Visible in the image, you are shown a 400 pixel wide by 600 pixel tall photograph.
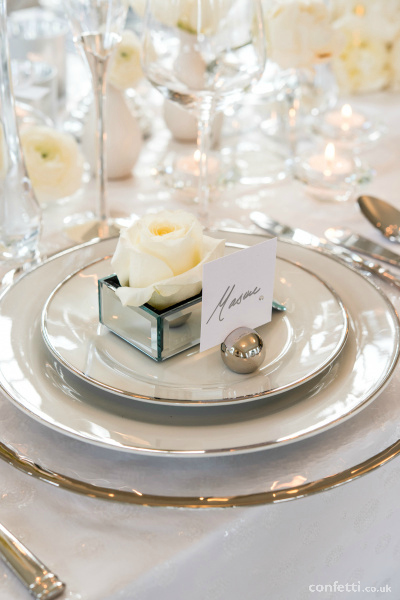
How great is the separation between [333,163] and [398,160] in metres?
0.14

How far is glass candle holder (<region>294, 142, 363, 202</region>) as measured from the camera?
0.91 m

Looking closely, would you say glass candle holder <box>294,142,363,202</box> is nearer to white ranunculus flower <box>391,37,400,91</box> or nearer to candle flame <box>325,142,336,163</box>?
candle flame <box>325,142,336,163</box>

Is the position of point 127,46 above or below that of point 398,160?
above

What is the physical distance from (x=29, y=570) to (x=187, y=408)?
0.14 meters

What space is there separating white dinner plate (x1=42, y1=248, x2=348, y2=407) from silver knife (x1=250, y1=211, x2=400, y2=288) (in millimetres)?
143

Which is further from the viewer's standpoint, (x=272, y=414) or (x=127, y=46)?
(x=127, y=46)

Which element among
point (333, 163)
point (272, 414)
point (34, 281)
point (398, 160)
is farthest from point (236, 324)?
point (398, 160)

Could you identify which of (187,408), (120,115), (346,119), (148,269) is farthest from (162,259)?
(346,119)

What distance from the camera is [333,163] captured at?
967mm

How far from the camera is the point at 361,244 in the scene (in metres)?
0.76

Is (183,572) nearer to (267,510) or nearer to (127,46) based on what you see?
(267,510)

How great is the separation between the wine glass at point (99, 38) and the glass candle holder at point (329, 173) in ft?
0.97

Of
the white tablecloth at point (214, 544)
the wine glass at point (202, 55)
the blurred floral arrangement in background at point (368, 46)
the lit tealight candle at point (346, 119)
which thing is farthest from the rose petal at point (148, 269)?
the blurred floral arrangement in background at point (368, 46)

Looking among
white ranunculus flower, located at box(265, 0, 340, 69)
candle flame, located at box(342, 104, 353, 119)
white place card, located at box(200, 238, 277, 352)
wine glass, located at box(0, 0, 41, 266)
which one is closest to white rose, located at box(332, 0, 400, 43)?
candle flame, located at box(342, 104, 353, 119)
